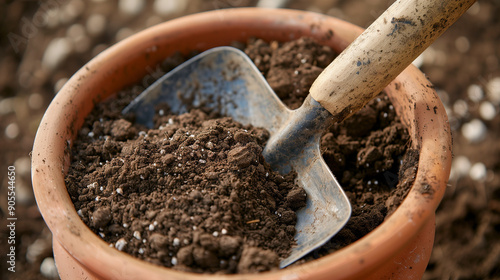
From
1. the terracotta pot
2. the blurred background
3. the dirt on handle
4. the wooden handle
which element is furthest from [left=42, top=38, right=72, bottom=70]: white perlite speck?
the wooden handle

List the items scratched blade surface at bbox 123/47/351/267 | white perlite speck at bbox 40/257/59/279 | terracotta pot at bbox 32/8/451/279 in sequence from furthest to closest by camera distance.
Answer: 1. white perlite speck at bbox 40/257/59/279
2. scratched blade surface at bbox 123/47/351/267
3. terracotta pot at bbox 32/8/451/279

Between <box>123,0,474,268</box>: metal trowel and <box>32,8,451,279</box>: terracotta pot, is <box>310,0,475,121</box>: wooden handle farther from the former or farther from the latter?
<box>32,8,451,279</box>: terracotta pot

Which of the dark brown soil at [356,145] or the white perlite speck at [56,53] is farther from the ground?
the dark brown soil at [356,145]

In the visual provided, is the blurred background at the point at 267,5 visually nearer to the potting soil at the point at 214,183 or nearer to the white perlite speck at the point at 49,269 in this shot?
the white perlite speck at the point at 49,269

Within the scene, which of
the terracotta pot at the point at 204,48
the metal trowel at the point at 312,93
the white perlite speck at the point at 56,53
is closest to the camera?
the terracotta pot at the point at 204,48

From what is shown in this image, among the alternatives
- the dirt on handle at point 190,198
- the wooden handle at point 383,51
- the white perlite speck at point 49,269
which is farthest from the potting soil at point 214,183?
the white perlite speck at point 49,269

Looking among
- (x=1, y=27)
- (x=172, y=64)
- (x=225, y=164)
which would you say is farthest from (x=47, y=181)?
(x=1, y=27)

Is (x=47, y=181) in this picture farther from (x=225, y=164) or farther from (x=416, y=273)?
(x=416, y=273)

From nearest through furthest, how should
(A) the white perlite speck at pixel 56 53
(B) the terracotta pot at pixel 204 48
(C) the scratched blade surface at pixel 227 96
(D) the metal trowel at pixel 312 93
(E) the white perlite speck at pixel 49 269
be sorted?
(B) the terracotta pot at pixel 204 48, (D) the metal trowel at pixel 312 93, (C) the scratched blade surface at pixel 227 96, (E) the white perlite speck at pixel 49 269, (A) the white perlite speck at pixel 56 53
